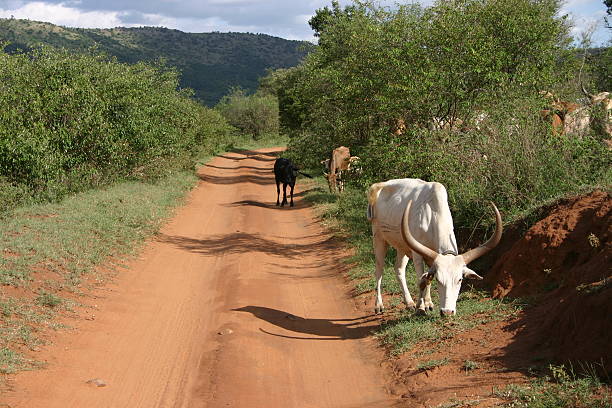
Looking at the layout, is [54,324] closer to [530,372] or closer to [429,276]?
[429,276]

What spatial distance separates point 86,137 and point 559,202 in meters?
12.8

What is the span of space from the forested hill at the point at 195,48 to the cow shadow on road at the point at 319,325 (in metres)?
86.6

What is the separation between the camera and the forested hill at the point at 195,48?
99.2 metres

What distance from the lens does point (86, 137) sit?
17531 millimetres

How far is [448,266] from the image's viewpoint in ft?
24.0

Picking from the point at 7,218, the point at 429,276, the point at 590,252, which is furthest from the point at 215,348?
the point at 7,218

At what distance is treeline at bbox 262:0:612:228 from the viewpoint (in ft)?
33.5

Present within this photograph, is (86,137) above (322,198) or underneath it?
above

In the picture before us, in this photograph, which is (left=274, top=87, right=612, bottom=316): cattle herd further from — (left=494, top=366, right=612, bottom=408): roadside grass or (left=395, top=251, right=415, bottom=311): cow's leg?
(left=494, top=366, right=612, bottom=408): roadside grass

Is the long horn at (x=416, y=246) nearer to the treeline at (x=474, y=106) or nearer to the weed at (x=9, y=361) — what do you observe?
the treeline at (x=474, y=106)

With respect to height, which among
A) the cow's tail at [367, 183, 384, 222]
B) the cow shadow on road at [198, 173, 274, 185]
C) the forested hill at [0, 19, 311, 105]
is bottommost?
the cow shadow on road at [198, 173, 274, 185]

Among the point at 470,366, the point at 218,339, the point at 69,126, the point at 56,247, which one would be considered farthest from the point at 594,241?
the point at 69,126

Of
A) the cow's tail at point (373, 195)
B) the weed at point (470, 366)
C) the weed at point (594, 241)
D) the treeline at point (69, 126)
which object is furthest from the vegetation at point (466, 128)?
the treeline at point (69, 126)

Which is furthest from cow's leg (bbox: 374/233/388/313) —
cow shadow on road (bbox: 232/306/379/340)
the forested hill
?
the forested hill
